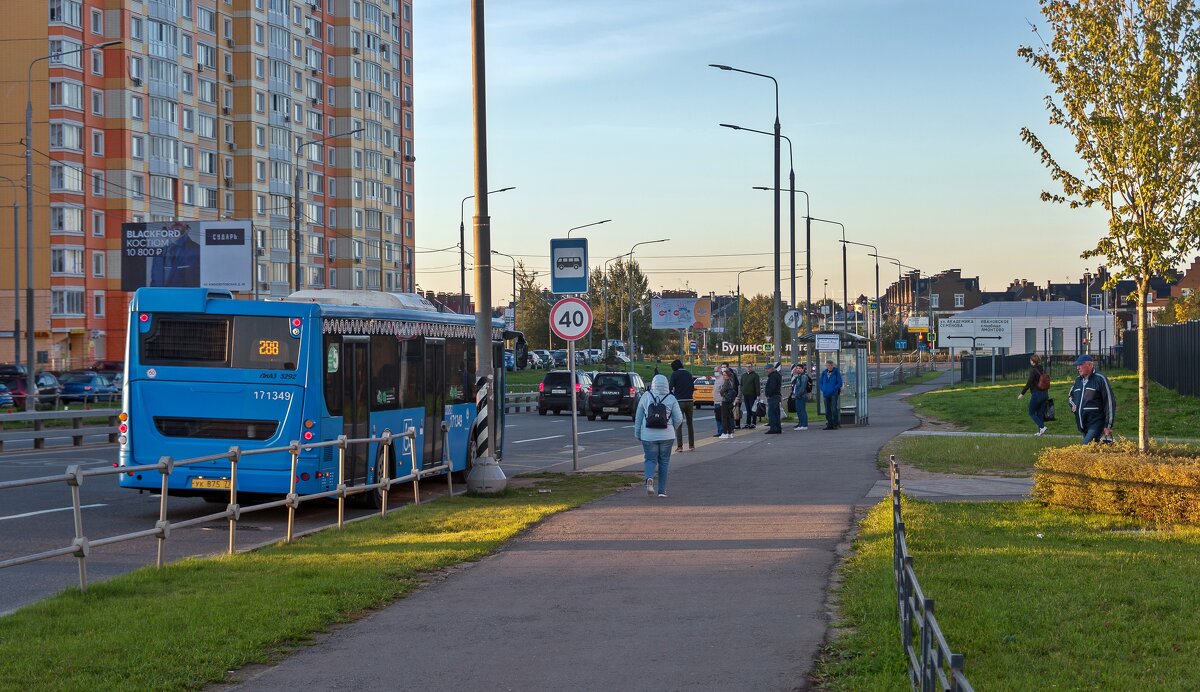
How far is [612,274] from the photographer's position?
122 m

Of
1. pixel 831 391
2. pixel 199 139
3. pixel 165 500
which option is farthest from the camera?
pixel 199 139

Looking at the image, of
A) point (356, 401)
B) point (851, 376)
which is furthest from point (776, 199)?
point (356, 401)

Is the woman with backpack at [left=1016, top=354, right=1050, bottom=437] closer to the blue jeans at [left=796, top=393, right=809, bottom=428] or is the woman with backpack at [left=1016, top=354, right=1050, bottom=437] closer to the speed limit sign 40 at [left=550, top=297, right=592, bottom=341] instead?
the blue jeans at [left=796, top=393, right=809, bottom=428]

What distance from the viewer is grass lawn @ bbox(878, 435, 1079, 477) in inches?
802

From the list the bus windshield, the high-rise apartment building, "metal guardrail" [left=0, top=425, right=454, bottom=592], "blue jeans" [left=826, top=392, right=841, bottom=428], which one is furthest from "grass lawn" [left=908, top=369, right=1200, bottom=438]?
the high-rise apartment building

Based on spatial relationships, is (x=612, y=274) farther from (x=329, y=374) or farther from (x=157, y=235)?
(x=329, y=374)

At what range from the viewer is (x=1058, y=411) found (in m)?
37.4

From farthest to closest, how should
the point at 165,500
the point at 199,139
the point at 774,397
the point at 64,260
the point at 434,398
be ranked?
the point at 199,139 → the point at 64,260 → the point at 774,397 → the point at 434,398 → the point at 165,500

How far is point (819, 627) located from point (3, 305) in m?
69.3

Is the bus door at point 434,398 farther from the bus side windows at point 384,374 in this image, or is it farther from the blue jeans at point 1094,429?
the blue jeans at point 1094,429

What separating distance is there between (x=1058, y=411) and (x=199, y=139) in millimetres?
60233

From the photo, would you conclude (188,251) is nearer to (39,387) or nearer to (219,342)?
(39,387)

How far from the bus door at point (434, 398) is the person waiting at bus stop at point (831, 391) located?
13.5 m

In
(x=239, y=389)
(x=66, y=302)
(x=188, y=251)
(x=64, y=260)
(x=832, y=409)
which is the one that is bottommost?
(x=832, y=409)
